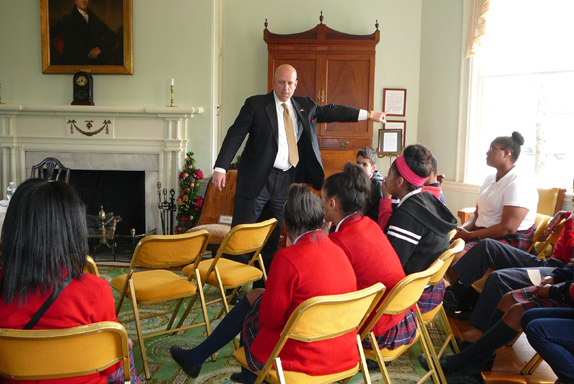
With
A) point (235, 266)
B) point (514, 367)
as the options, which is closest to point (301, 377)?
point (235, 266)

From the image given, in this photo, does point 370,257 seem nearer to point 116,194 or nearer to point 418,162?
point 418,162

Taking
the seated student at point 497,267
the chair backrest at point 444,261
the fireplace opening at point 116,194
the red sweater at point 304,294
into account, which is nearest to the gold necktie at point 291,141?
the seated student at point 497,267

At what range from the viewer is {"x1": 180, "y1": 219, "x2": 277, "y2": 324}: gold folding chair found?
103 inches

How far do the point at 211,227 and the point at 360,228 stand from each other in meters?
3.14

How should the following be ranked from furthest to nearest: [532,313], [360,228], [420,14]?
[420,14], [532,313], [360,228]

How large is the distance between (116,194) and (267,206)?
11.0 feet

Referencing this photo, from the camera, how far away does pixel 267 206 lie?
3426mm

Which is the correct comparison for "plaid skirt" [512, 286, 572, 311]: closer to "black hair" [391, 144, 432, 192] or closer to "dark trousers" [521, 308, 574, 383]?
"dark trousers" [521, 308, 574, 383]

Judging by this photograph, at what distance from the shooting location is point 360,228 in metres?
1.94

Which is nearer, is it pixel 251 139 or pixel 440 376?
pixel 440 376

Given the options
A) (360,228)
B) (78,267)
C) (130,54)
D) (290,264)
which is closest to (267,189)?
(360,228)

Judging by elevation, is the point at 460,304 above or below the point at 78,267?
below

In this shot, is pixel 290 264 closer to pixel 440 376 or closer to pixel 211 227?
pixel 440 376

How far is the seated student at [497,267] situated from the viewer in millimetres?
2553
